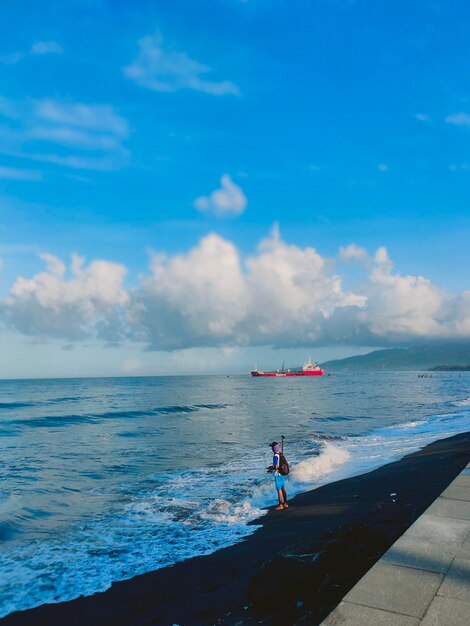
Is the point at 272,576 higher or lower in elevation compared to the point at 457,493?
lower

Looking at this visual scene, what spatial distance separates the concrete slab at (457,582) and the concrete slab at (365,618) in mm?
636

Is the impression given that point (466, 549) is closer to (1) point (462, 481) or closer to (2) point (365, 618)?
(2) point (365, 618)

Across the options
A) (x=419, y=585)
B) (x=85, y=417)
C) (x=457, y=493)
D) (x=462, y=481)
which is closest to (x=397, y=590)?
(x=419, y=585)

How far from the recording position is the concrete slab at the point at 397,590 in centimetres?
392

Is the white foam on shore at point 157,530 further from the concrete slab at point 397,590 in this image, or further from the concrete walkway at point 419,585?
the concrete slab at point 397,590

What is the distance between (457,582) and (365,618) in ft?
4.14

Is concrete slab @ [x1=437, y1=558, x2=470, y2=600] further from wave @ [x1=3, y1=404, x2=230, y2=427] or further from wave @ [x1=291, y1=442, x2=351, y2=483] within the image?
wave @ [x1=3, y1=404, x2=230, y2=427]

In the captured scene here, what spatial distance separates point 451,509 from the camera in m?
6.61

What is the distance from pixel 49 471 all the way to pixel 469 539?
716 inches

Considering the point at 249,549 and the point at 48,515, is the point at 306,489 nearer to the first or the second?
the point at 249,549

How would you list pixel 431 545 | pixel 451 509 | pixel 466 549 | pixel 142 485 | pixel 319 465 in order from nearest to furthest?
pixel 466 549
pixel 431 545
pixel 451 509
pixel 142 485
pixel 319 465

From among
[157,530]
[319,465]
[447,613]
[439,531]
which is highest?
[447,613]

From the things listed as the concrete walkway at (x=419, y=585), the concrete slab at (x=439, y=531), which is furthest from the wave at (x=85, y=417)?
the concrete walkway at (x=419, y=585)

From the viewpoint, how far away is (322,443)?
80.5 feet
